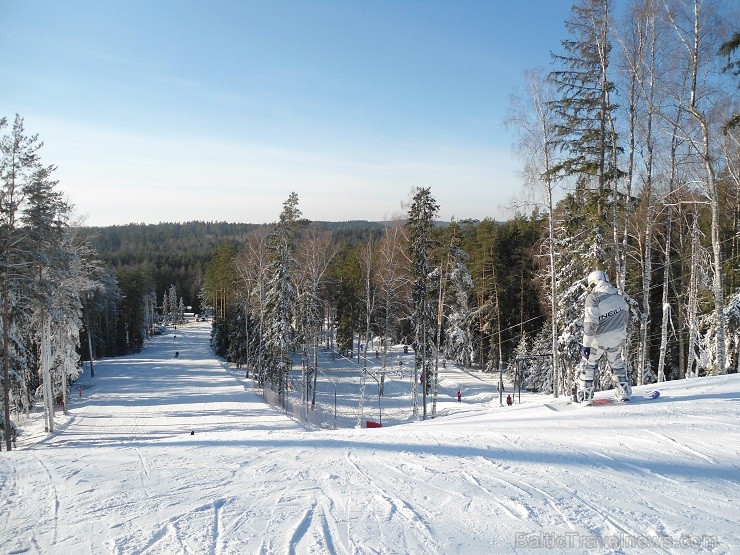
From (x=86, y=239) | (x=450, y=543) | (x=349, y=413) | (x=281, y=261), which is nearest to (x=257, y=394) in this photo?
(x=349, y=413)

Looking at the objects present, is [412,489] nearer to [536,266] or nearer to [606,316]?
[606,316]

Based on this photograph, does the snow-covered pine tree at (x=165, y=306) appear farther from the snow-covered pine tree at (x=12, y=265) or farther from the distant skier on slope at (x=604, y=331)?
the distant skier on slope at (x=604, y=331)

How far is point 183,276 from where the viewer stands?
103 metres

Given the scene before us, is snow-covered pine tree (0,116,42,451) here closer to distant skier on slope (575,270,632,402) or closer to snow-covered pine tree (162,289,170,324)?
distant skier on slope (575,270,632,402)

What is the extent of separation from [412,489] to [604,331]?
611 cm

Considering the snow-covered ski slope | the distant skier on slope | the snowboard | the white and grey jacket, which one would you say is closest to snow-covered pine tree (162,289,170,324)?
the snow-covered ski slope

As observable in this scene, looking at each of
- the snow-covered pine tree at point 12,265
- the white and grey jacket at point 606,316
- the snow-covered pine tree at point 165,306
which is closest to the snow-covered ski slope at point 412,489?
the white and grey jacket at point 606,316

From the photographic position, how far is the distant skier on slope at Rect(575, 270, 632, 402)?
9703 millimetres

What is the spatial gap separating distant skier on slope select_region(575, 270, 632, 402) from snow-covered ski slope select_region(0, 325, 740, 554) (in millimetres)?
754

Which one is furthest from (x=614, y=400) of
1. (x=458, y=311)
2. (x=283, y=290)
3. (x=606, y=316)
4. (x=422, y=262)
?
(x=458, y=311)

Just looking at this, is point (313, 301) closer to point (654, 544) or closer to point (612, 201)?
point (612, 201)

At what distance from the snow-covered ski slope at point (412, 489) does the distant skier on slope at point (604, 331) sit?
2.47 feet

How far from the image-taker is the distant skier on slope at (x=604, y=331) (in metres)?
9.70

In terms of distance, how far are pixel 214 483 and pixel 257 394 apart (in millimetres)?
24398
